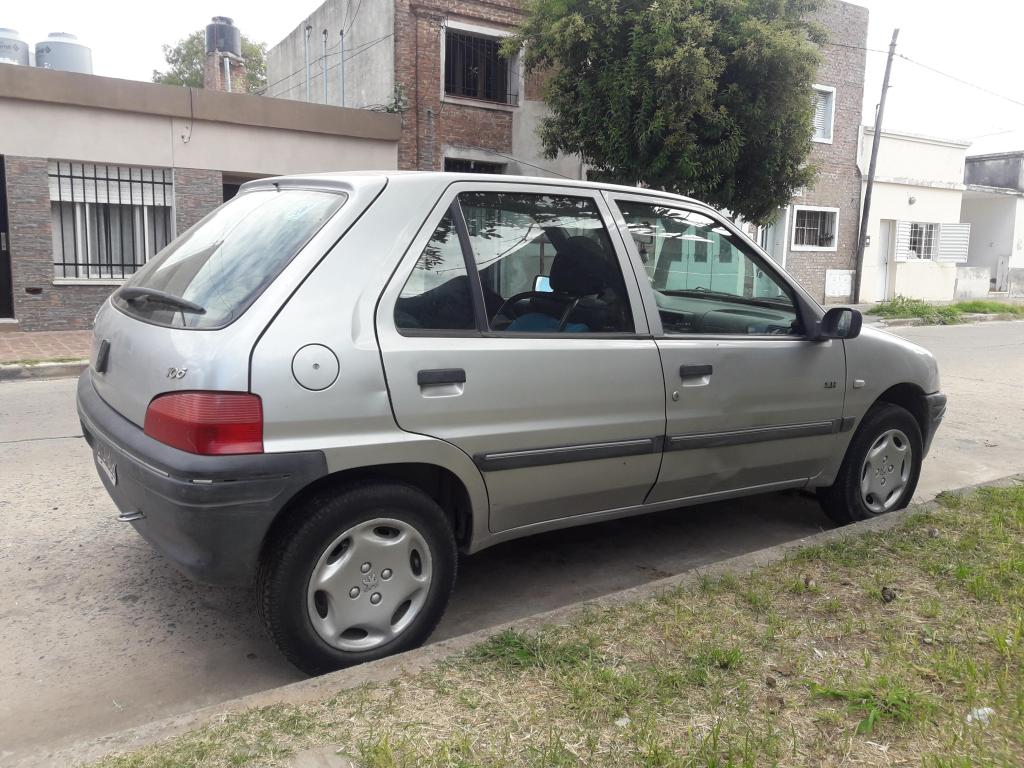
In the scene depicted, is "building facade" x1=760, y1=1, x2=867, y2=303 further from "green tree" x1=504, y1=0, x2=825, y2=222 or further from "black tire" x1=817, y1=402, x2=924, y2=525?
"black tire" x1=817, y1=402, x2=924, y2=525

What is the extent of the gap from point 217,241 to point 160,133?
498 inches

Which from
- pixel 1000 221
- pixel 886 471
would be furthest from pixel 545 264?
pixel 1000 221

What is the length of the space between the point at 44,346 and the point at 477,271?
10.8 meters

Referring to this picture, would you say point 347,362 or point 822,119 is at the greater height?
point 822,119

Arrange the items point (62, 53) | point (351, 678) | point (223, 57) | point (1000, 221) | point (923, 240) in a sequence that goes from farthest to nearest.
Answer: point (1000, 221)
point (923, 240)
point (223, 57)
point (62, 53)
point (351, 678)

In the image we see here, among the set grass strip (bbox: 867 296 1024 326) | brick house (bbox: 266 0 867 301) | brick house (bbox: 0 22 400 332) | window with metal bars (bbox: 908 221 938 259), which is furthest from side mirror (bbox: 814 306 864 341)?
window with metal bars (bbox: 908 221 938 259)

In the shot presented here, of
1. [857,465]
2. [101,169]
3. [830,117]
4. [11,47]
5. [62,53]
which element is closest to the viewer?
[857,465]

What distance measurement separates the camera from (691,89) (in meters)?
14.0

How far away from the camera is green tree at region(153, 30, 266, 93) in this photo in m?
40.9

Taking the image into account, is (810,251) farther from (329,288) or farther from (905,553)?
(329,288)

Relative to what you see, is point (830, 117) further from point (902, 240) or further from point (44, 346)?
point (44, 346)

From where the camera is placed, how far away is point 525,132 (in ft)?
61.2

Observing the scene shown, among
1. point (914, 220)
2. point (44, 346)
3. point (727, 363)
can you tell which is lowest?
point (44, 346)

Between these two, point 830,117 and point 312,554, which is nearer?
point 312,554
